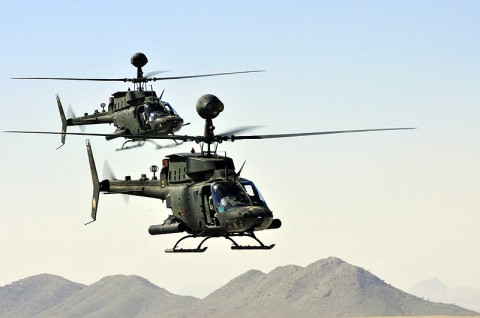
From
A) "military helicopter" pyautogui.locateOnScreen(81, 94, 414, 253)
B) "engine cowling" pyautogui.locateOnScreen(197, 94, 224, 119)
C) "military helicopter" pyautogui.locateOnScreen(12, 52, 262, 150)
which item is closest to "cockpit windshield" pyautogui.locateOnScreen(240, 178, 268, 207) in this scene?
"military helicopter" pyautogui.locateOnScreen(81, 94, 414, 253)

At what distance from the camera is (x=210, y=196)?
4572 centimetres

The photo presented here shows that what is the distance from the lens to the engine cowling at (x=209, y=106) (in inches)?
1794

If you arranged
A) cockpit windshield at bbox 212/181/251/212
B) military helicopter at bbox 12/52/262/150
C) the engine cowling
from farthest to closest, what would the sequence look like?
1. military helicopter at bbox 12/52/262/150
2. the engine cowling
3. cockpit windshield at bbox 212/181/251/212

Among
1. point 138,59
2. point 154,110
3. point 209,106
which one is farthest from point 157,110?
point 209,106

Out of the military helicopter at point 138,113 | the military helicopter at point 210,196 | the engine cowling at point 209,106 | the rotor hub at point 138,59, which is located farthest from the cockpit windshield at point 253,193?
the rotor hub at point 138,59

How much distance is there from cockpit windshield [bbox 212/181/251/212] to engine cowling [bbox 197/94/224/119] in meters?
3.25

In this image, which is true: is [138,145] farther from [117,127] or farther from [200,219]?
[200,219]

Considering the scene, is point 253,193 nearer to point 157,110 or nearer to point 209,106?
point 209,106

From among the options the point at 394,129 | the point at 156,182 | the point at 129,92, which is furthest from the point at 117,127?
the point at 394,129

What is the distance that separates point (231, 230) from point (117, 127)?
81.3ft

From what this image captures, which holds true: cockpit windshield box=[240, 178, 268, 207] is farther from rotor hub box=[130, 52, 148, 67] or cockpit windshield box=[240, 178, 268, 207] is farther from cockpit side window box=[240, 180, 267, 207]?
rotor hub box=[130, 52, 148, 67]

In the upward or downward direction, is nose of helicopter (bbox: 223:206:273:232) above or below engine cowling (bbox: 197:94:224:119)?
below

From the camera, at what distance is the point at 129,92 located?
217 ft

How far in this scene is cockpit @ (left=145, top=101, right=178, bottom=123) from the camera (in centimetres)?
6394
